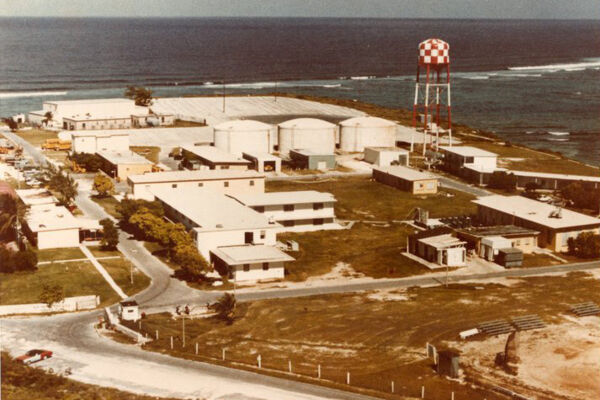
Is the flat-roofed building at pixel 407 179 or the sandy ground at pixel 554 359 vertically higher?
the flat-roofed building at pixel 407 179

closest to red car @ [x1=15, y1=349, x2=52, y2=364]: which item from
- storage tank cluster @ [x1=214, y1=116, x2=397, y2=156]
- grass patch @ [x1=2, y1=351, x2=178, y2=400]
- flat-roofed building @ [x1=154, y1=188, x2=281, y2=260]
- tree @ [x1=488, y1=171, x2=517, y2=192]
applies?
grass patch @ [x1=2, y1=351, x2=178, y2=400]

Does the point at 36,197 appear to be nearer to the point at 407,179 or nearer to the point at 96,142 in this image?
the point at 96,142

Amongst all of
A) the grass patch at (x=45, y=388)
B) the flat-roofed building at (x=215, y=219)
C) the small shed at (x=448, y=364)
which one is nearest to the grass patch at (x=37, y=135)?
the flat-roofed building at (x=215, y=219)

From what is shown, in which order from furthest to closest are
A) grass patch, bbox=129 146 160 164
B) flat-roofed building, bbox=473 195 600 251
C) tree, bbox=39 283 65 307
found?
grass patch, bbox=129 146 160 164 → flat-roofed building, bbox=473 195 600 251 → tree, bbox=39 283 65 307

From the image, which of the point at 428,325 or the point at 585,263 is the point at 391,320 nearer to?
the point at 428,325

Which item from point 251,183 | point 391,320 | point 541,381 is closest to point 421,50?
point 251,183

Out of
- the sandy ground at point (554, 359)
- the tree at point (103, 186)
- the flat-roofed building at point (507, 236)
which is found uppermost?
the tree at point (103, 186)

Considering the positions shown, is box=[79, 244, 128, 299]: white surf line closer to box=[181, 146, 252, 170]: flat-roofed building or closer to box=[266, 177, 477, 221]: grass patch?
box=[266, 177, 477, 221]: grass patch

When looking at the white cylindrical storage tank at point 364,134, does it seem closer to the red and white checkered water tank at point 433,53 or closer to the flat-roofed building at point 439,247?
the red and white checkered water tank at point 433,53
